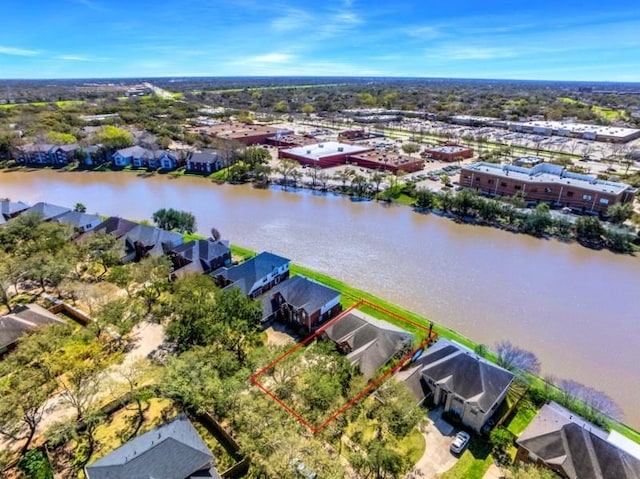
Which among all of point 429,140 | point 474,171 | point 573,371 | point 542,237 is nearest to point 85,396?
point 573,371

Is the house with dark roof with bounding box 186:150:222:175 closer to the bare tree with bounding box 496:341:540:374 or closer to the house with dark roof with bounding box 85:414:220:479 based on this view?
the bare tree with bounding box 496:341:540:374

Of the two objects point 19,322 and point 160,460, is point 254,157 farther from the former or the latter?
Answer: point 160,460

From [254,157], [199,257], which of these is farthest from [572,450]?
[254,157]

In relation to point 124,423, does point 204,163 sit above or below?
above

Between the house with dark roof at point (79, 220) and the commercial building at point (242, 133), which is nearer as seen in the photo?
the house with dark roof at point (79, 220)

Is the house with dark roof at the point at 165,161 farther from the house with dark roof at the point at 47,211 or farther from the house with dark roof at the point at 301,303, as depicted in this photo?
the house with dark roof at the point at 301,303

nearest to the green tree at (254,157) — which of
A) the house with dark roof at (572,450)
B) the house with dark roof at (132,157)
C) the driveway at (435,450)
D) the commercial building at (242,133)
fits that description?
the house with dark roof at (132,157)
